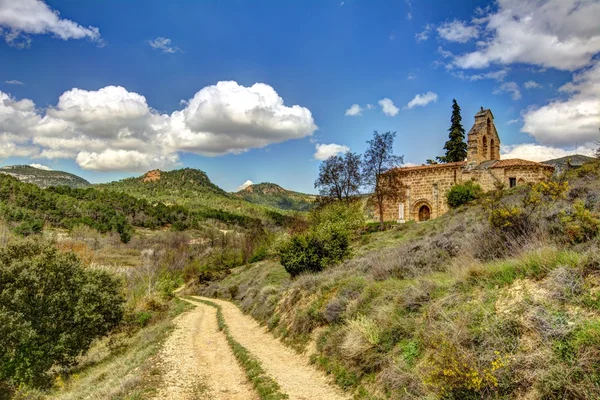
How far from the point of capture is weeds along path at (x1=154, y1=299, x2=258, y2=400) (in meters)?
8.31

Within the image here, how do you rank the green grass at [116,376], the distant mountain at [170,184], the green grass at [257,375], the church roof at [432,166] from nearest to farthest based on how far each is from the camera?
the green grass at [257,375], the green grass at [116,376], the church roof at [432,166], the distant mountain at [170,184]

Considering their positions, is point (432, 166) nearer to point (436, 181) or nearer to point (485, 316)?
point (436, 181)

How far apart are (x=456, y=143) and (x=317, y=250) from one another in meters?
38.4

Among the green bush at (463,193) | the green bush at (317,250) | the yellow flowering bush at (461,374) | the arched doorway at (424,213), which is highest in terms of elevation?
the green bush at (463,193)

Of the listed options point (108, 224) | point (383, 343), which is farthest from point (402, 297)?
point (108, 224)

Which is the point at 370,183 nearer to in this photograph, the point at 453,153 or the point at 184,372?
the point at 453,153

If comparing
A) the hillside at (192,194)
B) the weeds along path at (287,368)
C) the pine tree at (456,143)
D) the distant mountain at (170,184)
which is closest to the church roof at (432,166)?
the pine tree at (456,143)

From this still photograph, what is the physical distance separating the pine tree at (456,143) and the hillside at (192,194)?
68595mm

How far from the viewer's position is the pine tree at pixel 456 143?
165 ft

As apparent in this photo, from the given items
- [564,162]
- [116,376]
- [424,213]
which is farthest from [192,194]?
[116,376]

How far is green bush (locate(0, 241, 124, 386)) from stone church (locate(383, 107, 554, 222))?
27.4 metres

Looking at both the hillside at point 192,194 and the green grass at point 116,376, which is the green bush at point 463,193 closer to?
the green grass at point 116,376

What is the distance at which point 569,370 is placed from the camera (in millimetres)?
3916

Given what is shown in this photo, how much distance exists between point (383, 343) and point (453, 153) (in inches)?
1905
